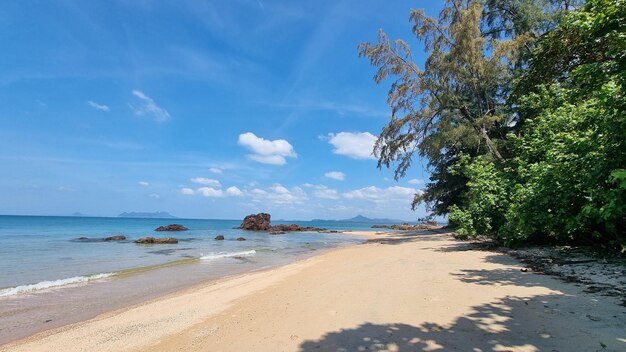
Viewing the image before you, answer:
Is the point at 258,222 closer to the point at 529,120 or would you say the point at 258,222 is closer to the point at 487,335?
the point at 529,120

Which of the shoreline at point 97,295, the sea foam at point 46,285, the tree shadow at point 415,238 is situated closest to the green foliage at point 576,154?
the tree shadow at point 415,238

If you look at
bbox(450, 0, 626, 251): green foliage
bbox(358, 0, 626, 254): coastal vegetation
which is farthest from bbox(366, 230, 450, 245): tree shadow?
bbox(450, 0, 626, 251): green foliage

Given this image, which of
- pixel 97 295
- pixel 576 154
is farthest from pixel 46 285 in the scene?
pixel 576 154

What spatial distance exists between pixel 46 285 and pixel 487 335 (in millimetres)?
12687

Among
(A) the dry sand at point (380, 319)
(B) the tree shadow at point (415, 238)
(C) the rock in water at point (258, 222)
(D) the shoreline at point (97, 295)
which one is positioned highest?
(C) the rock in water at point (258, 222)

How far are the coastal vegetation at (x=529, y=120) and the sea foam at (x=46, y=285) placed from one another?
1374cm

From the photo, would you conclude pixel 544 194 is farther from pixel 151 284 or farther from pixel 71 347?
pixel 151 284

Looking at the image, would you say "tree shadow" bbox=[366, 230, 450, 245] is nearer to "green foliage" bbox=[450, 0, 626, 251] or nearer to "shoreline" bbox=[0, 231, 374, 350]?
"green foliage" bbox=[450, 0, 626, 251]

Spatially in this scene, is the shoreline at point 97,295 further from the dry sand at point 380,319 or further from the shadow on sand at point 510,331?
the shadow on sand at point 510,331

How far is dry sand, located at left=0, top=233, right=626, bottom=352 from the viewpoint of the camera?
3.99 m

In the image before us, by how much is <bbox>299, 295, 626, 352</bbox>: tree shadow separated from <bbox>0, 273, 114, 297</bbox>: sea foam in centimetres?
1043

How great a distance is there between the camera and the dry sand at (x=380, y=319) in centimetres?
399

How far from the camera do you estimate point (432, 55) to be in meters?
20.2

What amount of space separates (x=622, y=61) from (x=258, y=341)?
584 centimetres
